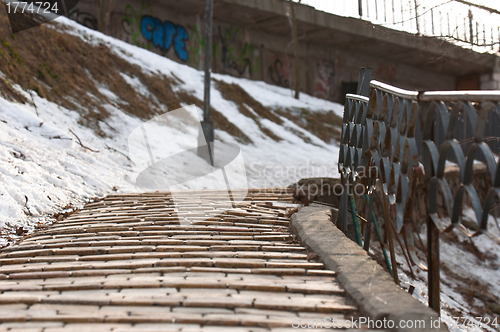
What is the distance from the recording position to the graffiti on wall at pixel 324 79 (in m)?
21.9

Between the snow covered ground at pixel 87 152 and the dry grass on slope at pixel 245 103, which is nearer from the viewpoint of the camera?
the snow covered ground at pixel 87 152

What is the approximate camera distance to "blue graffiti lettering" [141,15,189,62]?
55.9 feet

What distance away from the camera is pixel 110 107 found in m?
9.70

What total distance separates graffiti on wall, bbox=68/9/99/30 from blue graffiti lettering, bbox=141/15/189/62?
1788 millimetres

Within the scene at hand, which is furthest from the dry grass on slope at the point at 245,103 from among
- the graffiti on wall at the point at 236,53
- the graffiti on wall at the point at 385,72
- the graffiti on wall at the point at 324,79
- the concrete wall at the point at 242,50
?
the graffiti on wall at the point at 385,72

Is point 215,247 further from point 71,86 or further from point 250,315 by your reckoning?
point 71,86

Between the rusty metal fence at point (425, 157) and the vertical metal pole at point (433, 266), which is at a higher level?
the rusty metal fence at point (425, 157)

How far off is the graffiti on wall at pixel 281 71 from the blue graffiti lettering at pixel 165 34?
4519 mm

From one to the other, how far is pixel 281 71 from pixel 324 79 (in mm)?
2533

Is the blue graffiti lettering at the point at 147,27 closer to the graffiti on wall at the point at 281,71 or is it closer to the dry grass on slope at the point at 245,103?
the dry grass on slope at the point at 245,103

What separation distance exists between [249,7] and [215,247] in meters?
15.3

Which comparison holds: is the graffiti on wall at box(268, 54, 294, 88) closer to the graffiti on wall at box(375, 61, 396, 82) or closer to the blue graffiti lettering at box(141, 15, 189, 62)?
the blue graffiti lettering at box(141, 15, 189, 62)

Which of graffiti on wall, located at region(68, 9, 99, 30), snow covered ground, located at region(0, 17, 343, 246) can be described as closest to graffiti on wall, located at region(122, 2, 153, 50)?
graffiti on wall, located at region(68, 9, 99, 30)

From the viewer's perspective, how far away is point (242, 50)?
64.2 feet
